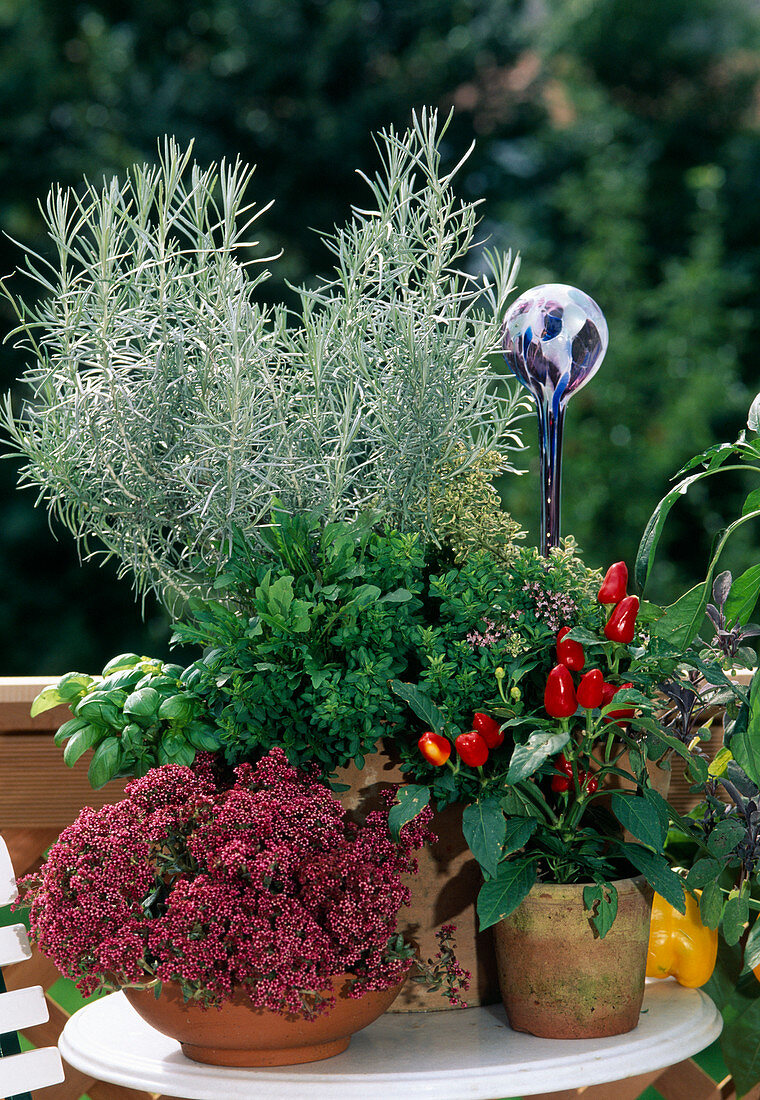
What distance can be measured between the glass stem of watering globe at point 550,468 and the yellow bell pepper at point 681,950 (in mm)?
313

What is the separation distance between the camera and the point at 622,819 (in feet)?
2.29

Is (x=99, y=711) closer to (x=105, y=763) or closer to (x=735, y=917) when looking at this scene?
(x=105, y=763)

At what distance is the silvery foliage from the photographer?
721 millimetres

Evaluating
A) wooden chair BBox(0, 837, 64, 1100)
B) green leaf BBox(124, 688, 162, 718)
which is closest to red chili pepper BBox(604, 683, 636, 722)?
green leaf BBox(124, 688, 162, 718)

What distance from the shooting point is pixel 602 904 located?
2.23ft

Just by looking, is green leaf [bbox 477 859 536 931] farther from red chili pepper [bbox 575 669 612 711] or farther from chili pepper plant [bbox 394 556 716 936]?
red chili pepper [bbox 575 669 612 711]

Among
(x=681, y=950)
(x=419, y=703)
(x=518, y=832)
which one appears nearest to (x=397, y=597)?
(x=419, y=703)

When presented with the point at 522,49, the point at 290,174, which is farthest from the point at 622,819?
the point at 522,49

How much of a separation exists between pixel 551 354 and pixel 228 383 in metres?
0.27

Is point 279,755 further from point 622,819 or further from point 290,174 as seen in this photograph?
point 290,174

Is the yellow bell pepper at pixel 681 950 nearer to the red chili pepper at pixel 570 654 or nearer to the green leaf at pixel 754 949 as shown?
the green leaf at pixel 754 949

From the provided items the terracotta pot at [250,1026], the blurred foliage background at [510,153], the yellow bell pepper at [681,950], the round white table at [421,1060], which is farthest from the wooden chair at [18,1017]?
the blurred foliage background at [510,153]

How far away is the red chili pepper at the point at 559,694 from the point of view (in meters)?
0.67

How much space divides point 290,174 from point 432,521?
3447 mm
